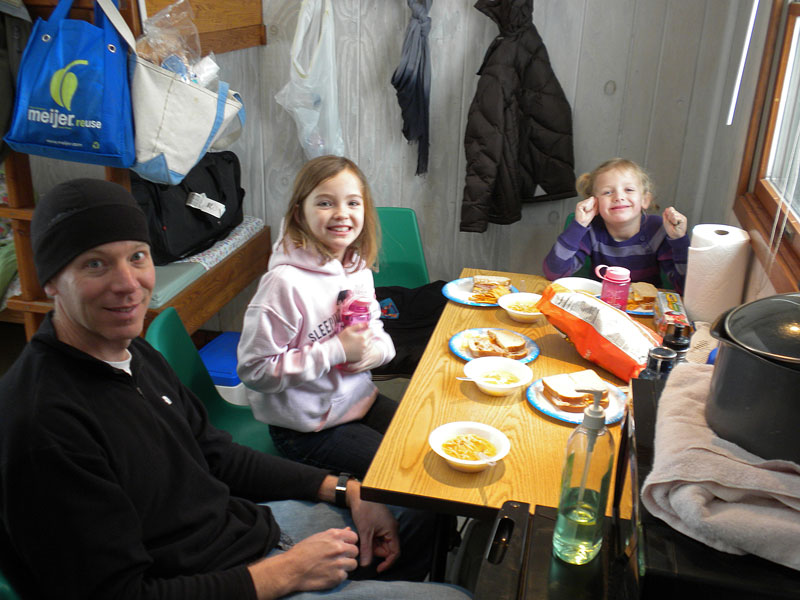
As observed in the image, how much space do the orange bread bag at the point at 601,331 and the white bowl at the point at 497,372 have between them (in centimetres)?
17

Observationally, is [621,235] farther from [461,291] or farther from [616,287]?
[461,291]

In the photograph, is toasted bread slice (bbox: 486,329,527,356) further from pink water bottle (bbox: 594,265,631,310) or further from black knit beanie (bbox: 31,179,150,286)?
black knit beanie (bbox: 31,179,150,286)

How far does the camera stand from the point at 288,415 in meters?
1.71

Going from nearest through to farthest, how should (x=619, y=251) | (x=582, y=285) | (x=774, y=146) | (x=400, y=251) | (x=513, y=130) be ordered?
1. (x=774, y=146)
2. (x=582, y=285)
3. (x=619, y=251)
4. (x=400, y=251)
5. (x=513, y=130)

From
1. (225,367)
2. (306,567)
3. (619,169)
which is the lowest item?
(225,367)

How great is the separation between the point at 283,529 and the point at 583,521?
72 centimetres

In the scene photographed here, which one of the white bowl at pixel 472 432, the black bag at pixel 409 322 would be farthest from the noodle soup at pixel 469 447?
the black bag at pixel 409 322

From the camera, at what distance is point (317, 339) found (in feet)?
5.73

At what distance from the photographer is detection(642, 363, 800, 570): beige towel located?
658mm

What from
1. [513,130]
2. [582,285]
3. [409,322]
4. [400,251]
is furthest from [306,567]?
[513,130]

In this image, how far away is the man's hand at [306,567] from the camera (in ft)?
3.84

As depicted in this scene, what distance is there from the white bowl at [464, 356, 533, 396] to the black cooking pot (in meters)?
0.75

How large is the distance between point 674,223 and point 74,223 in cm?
184

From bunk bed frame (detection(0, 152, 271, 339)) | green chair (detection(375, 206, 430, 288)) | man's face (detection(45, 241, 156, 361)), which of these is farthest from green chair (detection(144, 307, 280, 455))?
green chair (detection(375, 206, 430, 288))
